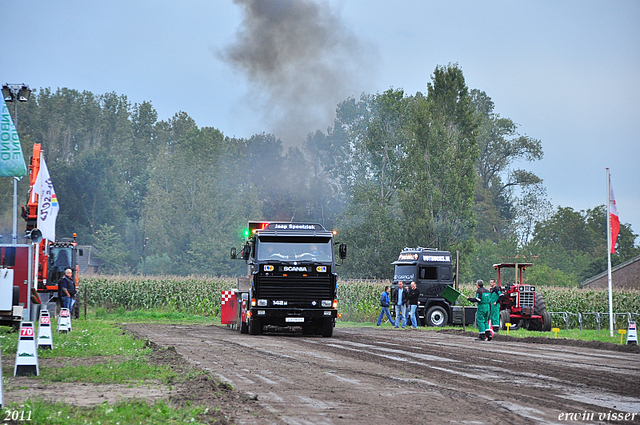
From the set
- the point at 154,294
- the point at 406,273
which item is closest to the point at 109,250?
the point at 154,294

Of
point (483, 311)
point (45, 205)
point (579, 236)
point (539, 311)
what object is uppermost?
point (579, 236)

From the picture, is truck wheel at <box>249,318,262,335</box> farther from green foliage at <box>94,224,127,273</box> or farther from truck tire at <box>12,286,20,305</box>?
green foliage at <box>94,224,127,273</box>

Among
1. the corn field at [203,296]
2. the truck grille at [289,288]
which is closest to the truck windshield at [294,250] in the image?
the truck grille at [289,288]

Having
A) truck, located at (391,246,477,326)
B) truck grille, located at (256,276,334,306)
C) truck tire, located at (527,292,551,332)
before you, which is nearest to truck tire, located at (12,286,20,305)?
truck grille, located at (256,276,334,306)

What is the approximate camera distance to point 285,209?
6169 centimetres

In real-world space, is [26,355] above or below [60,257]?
below

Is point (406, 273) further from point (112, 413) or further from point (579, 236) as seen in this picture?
point (579, 236)

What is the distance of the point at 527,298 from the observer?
3092 cm

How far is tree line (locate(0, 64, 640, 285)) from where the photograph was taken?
182 ft

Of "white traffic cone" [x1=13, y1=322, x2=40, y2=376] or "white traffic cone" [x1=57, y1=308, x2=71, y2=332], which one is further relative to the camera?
"white traffic cone" [x1=57, y1=308, x2=71, y2=332]

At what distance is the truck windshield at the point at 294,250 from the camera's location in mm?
22828

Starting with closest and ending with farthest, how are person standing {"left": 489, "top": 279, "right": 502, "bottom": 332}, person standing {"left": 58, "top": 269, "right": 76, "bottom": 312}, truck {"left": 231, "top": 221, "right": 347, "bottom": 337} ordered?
truck {"left": 231, "top": 221, "right": 347, "bottom": 337} < person standing {"left": 489, "top": 279, "right": 502, "bottom": 332} < person standing {"left": 58, "top": 269, "right": 76, "bottom": 312}

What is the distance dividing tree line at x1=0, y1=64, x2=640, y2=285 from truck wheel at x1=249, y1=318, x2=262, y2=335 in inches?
1241

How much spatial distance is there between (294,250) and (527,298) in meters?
12.6
